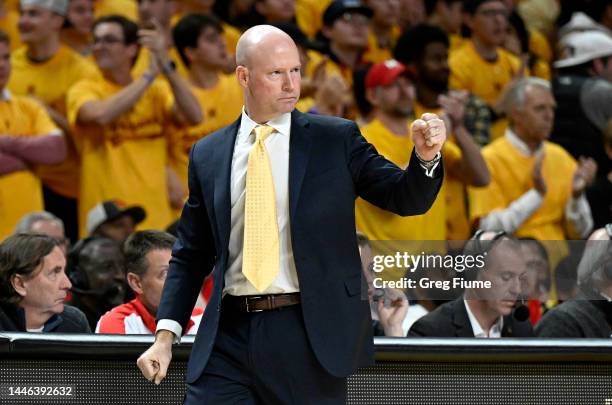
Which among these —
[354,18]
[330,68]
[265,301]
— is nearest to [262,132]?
[265,301]

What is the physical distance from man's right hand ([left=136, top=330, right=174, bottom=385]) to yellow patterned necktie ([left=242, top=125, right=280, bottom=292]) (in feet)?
1.11

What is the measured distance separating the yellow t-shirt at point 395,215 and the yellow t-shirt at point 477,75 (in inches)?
73.5

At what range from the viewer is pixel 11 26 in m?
9.49

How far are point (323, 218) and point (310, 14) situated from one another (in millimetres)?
7278

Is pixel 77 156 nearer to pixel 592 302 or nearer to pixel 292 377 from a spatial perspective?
pixel 592 302

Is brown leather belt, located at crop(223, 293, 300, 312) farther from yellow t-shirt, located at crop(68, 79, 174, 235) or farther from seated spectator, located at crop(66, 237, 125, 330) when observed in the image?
yellow t-shirt, located at crop(68, 79, 174, 235)

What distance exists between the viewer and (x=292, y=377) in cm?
364

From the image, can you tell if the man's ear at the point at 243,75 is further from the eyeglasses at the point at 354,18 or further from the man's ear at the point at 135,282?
the eyeglasses at the point at 354,18

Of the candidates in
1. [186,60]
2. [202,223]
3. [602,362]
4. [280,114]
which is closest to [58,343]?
[202,223]

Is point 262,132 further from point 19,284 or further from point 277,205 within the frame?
point 19,284

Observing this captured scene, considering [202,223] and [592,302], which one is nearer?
[202,223]

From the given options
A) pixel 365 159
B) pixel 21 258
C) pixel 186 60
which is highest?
pixel 186 60

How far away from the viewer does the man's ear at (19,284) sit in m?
5.29

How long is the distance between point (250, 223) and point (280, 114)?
0.35m
